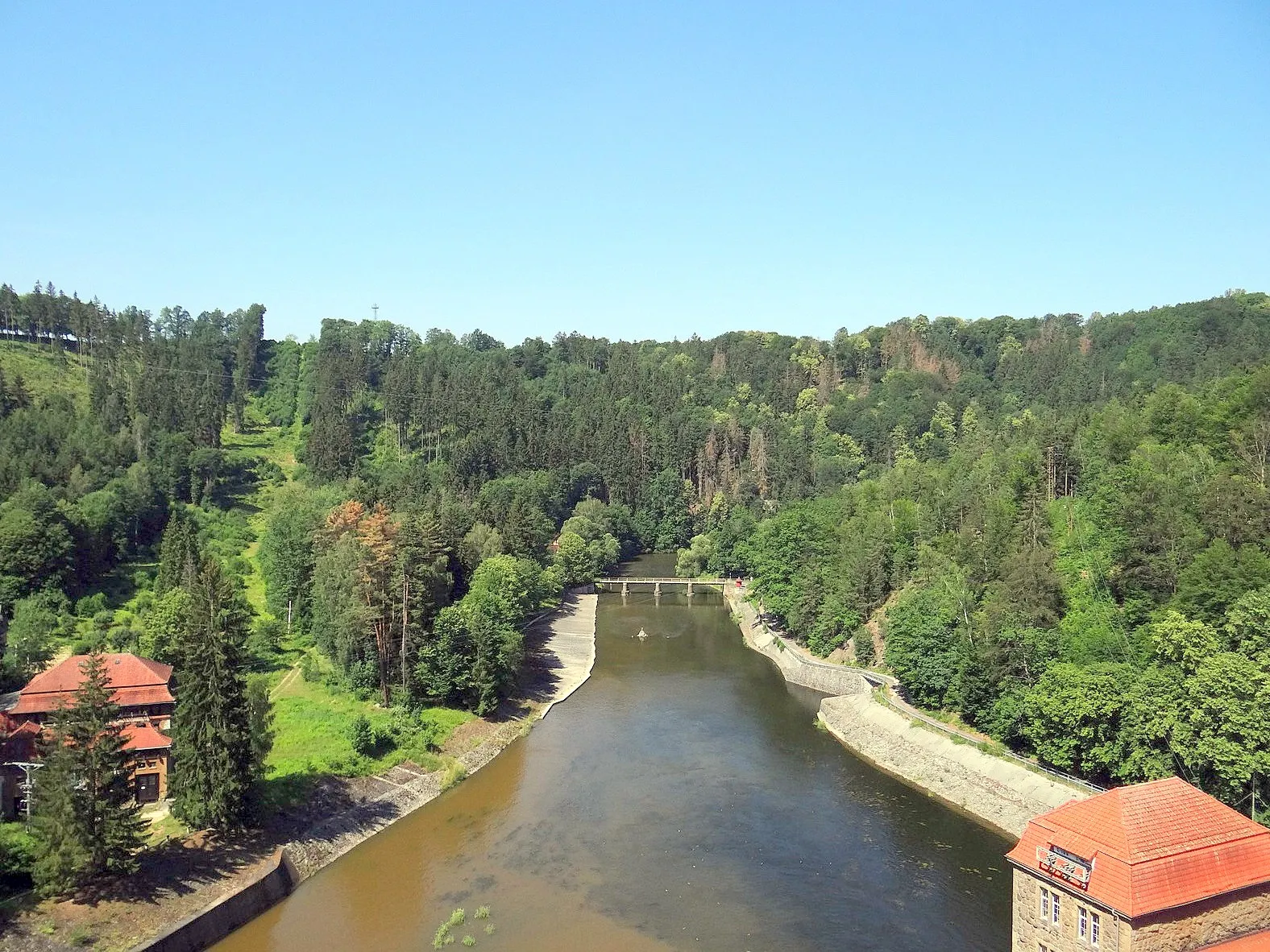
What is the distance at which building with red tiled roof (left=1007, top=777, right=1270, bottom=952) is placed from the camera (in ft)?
91.8

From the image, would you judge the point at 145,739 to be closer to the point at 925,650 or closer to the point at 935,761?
the point at 935,761

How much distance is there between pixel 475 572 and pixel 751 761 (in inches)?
1269

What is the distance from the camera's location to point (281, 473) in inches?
4943

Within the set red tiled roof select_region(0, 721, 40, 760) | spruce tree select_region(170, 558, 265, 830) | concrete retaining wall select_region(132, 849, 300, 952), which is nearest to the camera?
concrete retaining wall select_region(132, 849, 300, 952)

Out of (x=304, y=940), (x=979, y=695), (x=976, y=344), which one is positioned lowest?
(x=304, y=940)

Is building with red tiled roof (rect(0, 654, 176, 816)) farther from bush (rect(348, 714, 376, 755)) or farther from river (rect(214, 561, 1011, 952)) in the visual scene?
river (rect(214, 561, 1011, 952))

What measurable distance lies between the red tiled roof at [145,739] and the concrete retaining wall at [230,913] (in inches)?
324

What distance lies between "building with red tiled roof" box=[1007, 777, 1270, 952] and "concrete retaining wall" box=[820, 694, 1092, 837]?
47.9ft

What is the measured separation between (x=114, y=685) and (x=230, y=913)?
16.3m

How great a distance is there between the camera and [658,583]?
114188 mm

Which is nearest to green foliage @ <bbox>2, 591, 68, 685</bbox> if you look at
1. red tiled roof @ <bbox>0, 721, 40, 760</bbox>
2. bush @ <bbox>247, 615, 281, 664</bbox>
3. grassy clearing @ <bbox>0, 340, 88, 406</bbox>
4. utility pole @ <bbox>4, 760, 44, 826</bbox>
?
bush @ <bbox>247, 615, 281, 664</bbox>

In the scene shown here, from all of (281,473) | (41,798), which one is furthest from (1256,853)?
(281,473)

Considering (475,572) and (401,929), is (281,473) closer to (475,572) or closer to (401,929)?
(475,572)

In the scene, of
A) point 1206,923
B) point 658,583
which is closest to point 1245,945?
point 1206,923
